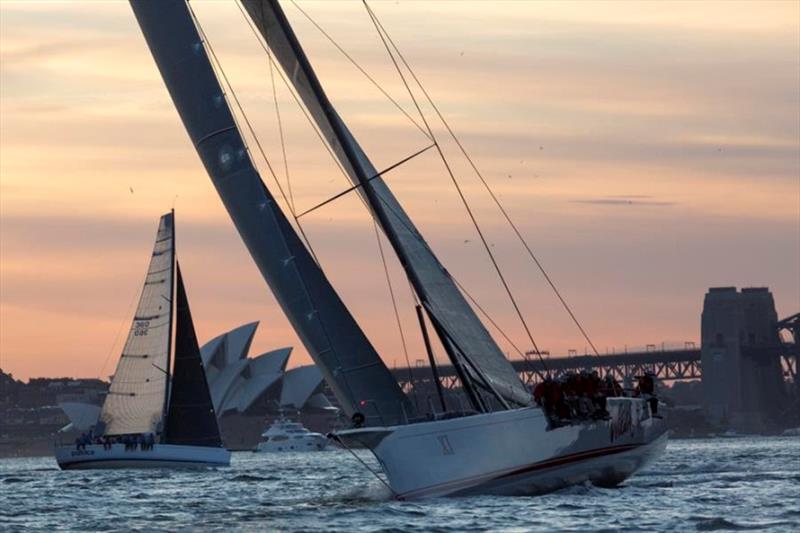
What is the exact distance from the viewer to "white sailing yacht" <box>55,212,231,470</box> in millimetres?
72312

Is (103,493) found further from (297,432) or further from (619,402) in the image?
→ (297,432)

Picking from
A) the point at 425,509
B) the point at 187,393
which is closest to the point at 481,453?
the point at 425,509

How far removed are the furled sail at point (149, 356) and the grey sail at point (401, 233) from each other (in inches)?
1648

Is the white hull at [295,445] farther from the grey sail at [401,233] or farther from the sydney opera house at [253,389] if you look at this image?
the grey sail at [401,233]

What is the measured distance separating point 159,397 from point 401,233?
44.6m

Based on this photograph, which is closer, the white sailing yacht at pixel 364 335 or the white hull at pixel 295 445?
the white sailing yacht at pixel 364 335

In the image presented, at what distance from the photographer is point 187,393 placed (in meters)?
72.5

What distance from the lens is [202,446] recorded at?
73562 mm

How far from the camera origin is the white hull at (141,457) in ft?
235

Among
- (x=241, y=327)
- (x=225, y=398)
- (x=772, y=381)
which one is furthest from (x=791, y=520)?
(x=772, y=381)

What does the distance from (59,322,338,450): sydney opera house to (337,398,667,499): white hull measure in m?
99.5

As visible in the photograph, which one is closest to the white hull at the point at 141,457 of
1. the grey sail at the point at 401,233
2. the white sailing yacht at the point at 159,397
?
the white sailing yacht at the point at 159,397

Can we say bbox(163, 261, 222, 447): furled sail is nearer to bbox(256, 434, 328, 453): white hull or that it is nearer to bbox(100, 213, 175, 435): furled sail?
bbox(100, 213, 175, 435): furled sail

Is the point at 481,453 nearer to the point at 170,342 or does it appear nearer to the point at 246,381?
the point at 170,342
